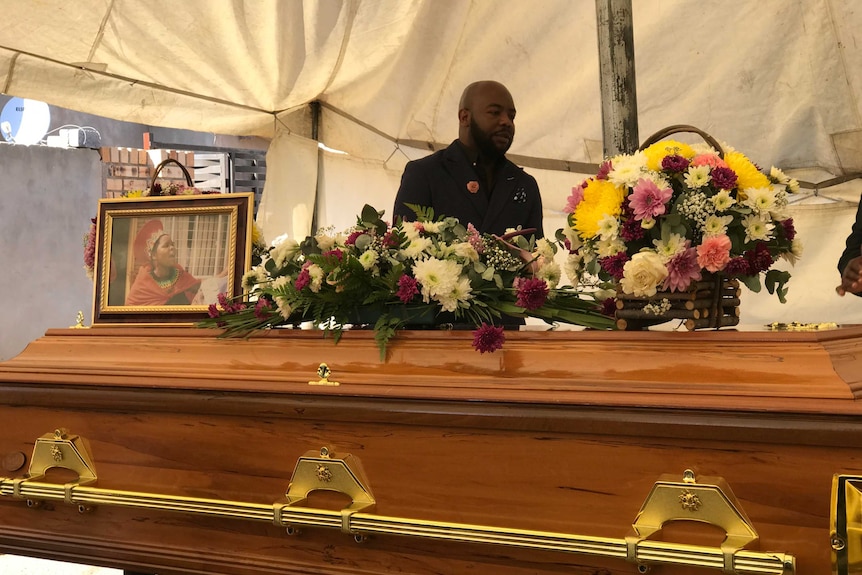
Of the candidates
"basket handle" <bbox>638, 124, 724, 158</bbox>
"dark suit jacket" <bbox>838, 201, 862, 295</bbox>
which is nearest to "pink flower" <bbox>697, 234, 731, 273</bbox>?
"basket handle" <bbox>638, 124, 724, 158</bbox>

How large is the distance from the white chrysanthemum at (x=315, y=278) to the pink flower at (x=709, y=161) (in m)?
0.79

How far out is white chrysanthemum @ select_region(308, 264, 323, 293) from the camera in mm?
1922

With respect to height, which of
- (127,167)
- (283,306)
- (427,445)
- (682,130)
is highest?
(127,167)

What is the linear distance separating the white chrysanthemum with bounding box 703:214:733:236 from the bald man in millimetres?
1273

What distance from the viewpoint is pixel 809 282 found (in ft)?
13.2

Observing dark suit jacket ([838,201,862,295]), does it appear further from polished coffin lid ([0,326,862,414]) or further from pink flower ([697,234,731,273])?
pink flower ([697,234,731,273])

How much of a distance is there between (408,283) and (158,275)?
2.66 feet

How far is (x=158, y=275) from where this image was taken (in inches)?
91.2

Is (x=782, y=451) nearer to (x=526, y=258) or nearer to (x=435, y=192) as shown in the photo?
(x=526, y=258)

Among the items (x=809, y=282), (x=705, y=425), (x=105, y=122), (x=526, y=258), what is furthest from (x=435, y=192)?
(x=105, y=122)

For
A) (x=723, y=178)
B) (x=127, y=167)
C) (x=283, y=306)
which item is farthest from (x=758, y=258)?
(x=127, y=167)

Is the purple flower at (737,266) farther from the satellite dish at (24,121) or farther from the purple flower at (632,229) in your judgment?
the satellite dish at (24,121)

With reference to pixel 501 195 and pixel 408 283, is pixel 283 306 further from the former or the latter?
pixel 501 195

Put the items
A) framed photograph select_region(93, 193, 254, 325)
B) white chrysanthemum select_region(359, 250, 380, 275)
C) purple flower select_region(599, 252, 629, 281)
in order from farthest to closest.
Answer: framed photograph select_region(93, 193, 254, 325), white chrysanthemum select_region(359, 250, 380, 275), purple flower select_region(599, 252, 629, 281)
